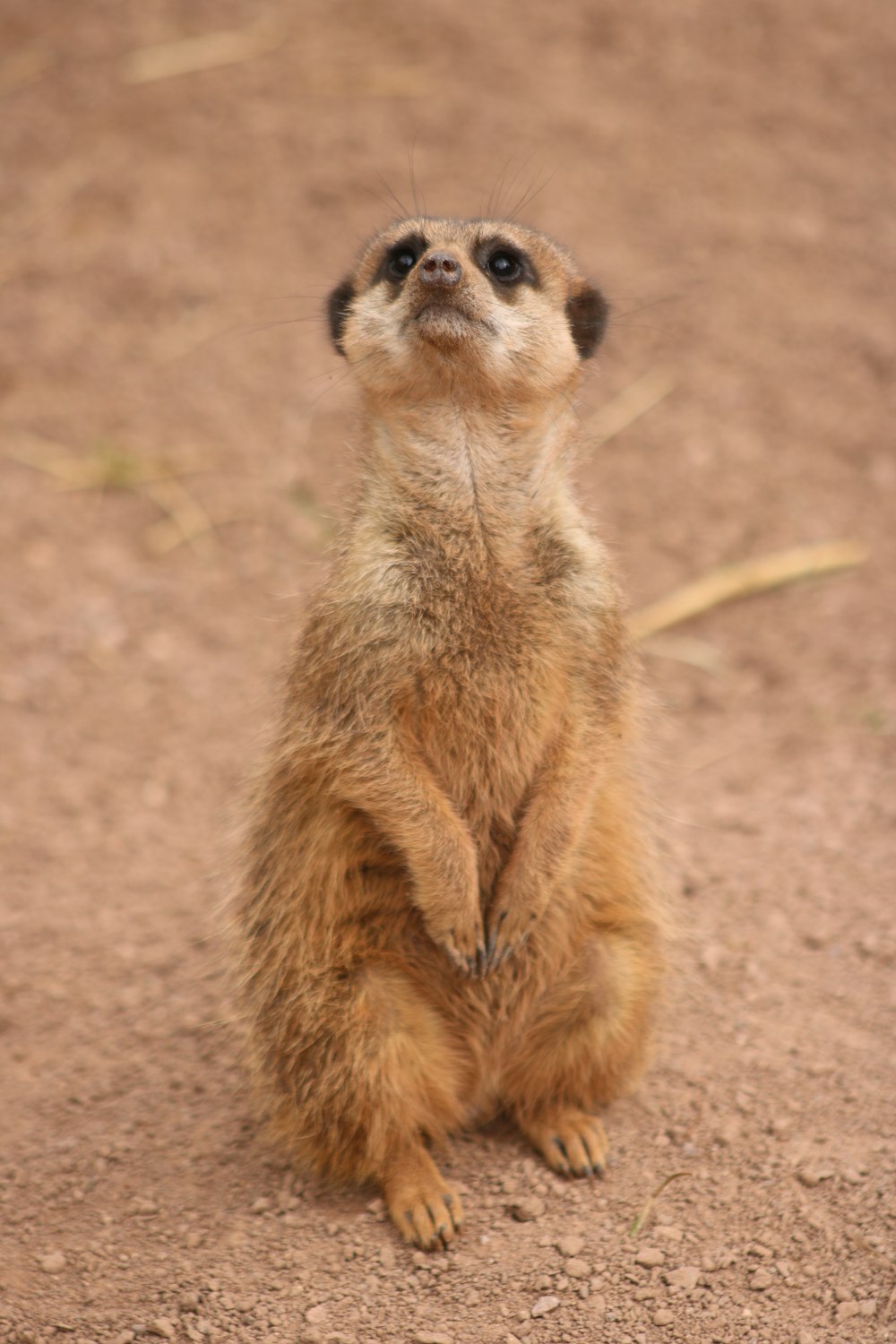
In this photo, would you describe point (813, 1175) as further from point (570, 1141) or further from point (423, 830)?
point (423, 830)

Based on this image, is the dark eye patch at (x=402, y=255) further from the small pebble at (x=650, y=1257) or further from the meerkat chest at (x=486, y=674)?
the small pebble at (x=650, y=1257)

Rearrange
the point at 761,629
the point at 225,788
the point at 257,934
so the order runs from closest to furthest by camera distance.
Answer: the point at 257,934
the point at 225,788
the point at 761,629

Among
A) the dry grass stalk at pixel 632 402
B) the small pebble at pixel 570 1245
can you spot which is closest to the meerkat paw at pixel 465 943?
the small pebble at pixel 570 1245

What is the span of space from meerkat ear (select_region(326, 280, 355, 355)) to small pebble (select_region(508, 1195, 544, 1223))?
6.04 ft

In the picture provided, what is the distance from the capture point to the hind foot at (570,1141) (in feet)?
8.65

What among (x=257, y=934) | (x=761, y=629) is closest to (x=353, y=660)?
(x=257, y=934)

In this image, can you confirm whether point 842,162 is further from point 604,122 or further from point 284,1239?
point 284,1239

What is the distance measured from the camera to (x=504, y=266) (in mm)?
2691

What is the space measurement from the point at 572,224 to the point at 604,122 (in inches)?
26.8

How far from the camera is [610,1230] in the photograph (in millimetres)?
2475

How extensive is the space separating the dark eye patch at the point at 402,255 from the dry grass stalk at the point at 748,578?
7.40 ft

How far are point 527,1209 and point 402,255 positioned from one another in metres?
1.91

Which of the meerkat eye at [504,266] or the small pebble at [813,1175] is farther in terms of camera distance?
the meerkat eye at [504,266]

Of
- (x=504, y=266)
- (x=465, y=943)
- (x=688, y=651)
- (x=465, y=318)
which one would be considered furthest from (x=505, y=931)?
(x=688, y=651)
